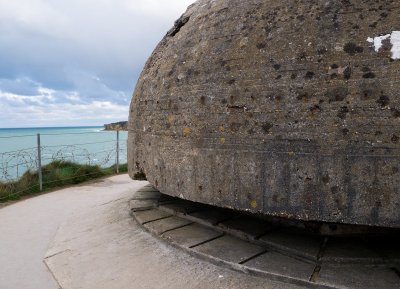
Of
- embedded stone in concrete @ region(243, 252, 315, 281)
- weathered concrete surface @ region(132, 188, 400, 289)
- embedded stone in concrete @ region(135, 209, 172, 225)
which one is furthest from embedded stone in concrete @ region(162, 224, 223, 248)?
embedded stone in concrete @ region(243, 252, 315, 281)

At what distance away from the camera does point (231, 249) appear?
3432 millimetres

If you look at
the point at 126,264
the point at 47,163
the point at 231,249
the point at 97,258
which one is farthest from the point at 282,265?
the point at 47,163

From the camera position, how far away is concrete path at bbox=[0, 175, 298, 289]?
3.12m

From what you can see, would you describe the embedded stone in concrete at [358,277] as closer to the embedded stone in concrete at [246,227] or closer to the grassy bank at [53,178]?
the embedded stone in concrete at [246,227]

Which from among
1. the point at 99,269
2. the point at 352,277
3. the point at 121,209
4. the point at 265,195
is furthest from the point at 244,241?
the point at 121,209

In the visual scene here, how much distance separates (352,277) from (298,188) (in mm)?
786

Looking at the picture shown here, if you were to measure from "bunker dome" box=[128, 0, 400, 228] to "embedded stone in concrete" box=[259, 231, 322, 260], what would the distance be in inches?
15.9

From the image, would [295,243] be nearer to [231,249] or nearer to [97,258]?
[231,249]

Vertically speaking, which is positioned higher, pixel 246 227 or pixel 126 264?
pixel 246 227

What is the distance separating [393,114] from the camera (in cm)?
278

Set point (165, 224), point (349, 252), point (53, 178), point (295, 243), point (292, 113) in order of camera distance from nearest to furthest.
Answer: point (292, 113), point (349, 252), point (295, 243), point (165, 224), point (53, 178)

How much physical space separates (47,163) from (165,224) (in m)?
6.75

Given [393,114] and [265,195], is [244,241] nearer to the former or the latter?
[265,195]

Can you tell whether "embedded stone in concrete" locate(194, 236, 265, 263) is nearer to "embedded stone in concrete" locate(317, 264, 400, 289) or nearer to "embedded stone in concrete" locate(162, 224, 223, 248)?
"embedded stone in concrete" locate(162, 224, 223, 248)
